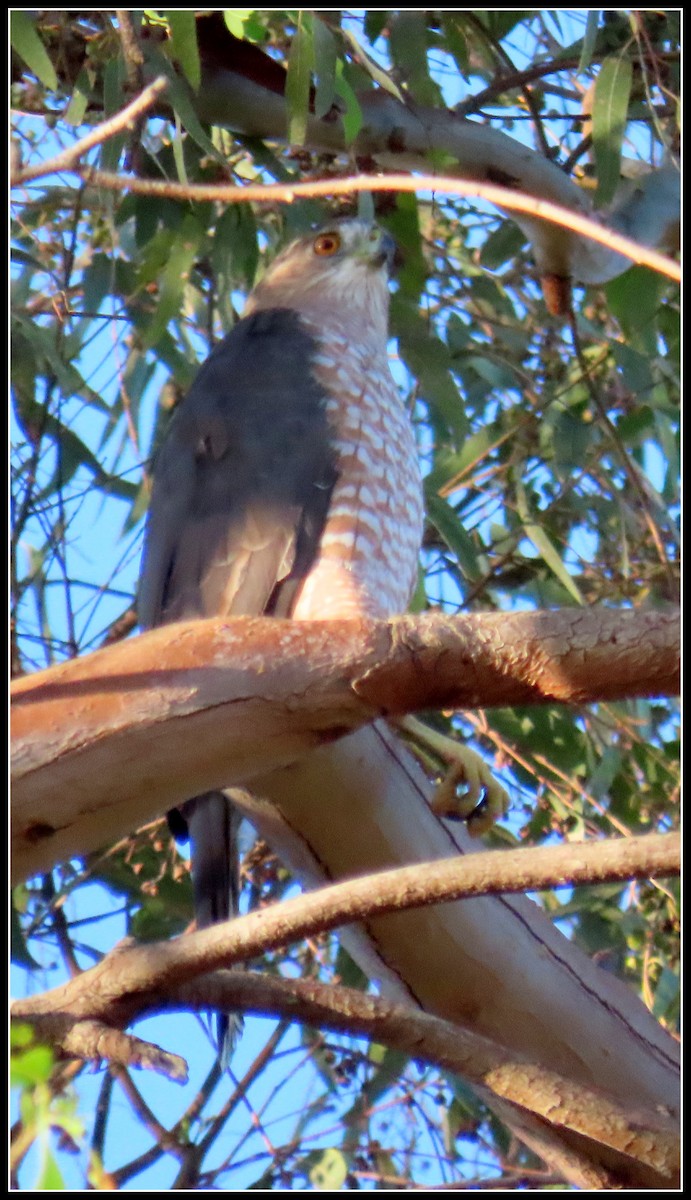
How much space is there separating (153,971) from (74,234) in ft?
5.93

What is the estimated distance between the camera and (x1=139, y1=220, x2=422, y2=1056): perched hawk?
2730mm

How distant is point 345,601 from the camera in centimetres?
271

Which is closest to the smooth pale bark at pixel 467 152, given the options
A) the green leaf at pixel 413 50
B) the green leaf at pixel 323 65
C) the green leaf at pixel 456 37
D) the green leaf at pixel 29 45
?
the green leaf at pixel 413 50

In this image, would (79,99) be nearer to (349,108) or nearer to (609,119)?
(349,108)

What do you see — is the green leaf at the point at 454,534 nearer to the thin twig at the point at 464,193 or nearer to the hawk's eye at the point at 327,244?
the hawk's eye at the point at 327,244

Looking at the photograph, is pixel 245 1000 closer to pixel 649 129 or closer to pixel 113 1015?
pixel 113 1015

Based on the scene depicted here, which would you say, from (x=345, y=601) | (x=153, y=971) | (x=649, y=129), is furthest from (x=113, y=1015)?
(x=649, y=129)

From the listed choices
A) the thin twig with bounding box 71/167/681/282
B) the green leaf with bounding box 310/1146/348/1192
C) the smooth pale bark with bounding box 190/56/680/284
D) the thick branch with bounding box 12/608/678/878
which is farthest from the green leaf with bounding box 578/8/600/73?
the green leaf with bounding box 310/1146/348/1192

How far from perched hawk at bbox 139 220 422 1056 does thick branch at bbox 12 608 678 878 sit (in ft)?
2.39

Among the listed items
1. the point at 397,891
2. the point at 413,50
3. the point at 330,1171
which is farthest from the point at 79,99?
the point at 330,1171

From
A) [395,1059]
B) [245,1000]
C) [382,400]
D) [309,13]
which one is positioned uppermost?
[309,13]

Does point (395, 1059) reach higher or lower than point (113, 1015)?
higher

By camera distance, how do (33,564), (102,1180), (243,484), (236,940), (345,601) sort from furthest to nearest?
(33,564) → (243,484) → (345,601) → (236,940) → (102,1180)

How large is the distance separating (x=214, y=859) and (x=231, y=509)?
71 centimetres
